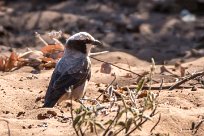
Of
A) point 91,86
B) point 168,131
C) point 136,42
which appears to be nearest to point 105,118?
point 168,131

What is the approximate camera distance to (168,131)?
5.44 m

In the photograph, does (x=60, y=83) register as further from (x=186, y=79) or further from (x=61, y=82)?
(x=186, y=79)

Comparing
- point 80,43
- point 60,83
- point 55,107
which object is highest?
point 80,43

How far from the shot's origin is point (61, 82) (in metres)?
6.86

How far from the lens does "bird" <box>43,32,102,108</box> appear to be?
672 centimetres

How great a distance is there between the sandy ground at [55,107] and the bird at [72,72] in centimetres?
18

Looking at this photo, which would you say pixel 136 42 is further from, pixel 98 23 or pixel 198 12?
pixel 198 12

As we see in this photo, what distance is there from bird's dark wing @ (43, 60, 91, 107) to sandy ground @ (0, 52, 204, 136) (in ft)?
0.48

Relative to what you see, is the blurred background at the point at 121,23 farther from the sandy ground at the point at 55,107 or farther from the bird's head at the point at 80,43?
the bird's head at the point at 80,43

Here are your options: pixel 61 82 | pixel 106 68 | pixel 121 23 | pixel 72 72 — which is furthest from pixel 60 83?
pixel 121 23

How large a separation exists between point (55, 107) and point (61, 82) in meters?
0.31

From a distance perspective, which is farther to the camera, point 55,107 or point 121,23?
point 121,23

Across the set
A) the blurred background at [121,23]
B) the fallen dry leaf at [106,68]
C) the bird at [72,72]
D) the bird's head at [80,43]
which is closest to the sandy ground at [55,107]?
the fallen dry leaf at [106,68]

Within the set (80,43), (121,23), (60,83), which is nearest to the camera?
(60,83)
